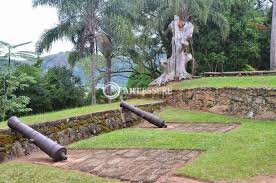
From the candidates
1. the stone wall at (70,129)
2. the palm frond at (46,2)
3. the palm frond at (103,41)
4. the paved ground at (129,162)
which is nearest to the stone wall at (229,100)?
the stone wall at (70,129)

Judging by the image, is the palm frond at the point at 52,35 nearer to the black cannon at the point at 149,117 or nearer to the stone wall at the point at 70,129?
the stone wall at the point at 70,129

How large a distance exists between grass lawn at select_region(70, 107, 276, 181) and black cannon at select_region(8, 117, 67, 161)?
1.25m

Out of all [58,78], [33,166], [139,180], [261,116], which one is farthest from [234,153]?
[58,78]

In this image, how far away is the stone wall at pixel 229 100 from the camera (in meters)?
11.3

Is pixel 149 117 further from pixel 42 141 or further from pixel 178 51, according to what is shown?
pixel 178 51

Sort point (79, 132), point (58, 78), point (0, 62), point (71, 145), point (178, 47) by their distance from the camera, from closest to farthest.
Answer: point (71, 145) → point (79, 132) → point (0, 62) → point (178, 47) → point (58, 78)

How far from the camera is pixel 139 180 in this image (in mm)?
5484

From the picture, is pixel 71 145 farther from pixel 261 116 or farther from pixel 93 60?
pixel 93 60

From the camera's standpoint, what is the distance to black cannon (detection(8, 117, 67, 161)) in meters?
6.67

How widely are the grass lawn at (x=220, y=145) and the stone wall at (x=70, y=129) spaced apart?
328mm

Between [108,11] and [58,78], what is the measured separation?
4804 mm

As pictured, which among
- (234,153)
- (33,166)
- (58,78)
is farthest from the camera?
(58,78)

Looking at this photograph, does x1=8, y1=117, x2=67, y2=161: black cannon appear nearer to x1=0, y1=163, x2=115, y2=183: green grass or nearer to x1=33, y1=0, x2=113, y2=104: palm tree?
x1=0, y1=163, x2=115, y2=183: green grass

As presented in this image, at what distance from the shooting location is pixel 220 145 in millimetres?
7469
